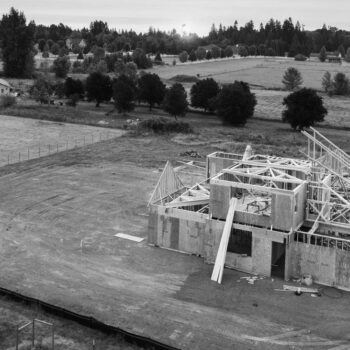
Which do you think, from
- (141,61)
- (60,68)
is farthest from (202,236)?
(141,61)

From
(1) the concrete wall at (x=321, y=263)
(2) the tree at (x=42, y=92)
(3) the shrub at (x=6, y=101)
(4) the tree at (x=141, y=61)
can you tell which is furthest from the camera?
(4) the tree at (x=141, y=61)

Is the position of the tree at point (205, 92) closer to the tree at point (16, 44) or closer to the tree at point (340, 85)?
the tree at point (340, 85)

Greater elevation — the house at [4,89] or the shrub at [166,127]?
the house at [4,89]

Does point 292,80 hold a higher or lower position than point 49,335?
higher

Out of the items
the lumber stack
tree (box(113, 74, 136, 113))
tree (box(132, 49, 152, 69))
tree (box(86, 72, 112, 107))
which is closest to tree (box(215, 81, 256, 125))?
tree (box(113, 74, 136, 113))

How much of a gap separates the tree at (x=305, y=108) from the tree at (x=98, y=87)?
33239 mm

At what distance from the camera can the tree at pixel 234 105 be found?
247 ft

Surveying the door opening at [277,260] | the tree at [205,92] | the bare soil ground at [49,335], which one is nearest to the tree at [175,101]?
the tree at [205,92]

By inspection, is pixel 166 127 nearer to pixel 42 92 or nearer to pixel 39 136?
pixel 39 136

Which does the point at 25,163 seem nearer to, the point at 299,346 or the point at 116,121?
the point at 116,121

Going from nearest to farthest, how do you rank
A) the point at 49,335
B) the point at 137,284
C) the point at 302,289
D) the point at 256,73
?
the point at 49,335
the point at 302,289
the point at 137,284
the point at 256,73

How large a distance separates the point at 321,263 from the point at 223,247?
4981mm

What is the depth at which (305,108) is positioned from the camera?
7025 cm

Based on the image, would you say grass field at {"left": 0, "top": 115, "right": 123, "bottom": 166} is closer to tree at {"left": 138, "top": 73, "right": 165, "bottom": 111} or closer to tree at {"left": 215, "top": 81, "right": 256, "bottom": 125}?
tree at {"left": 215, "top": 81, "right": 256, "bottom": 125}
